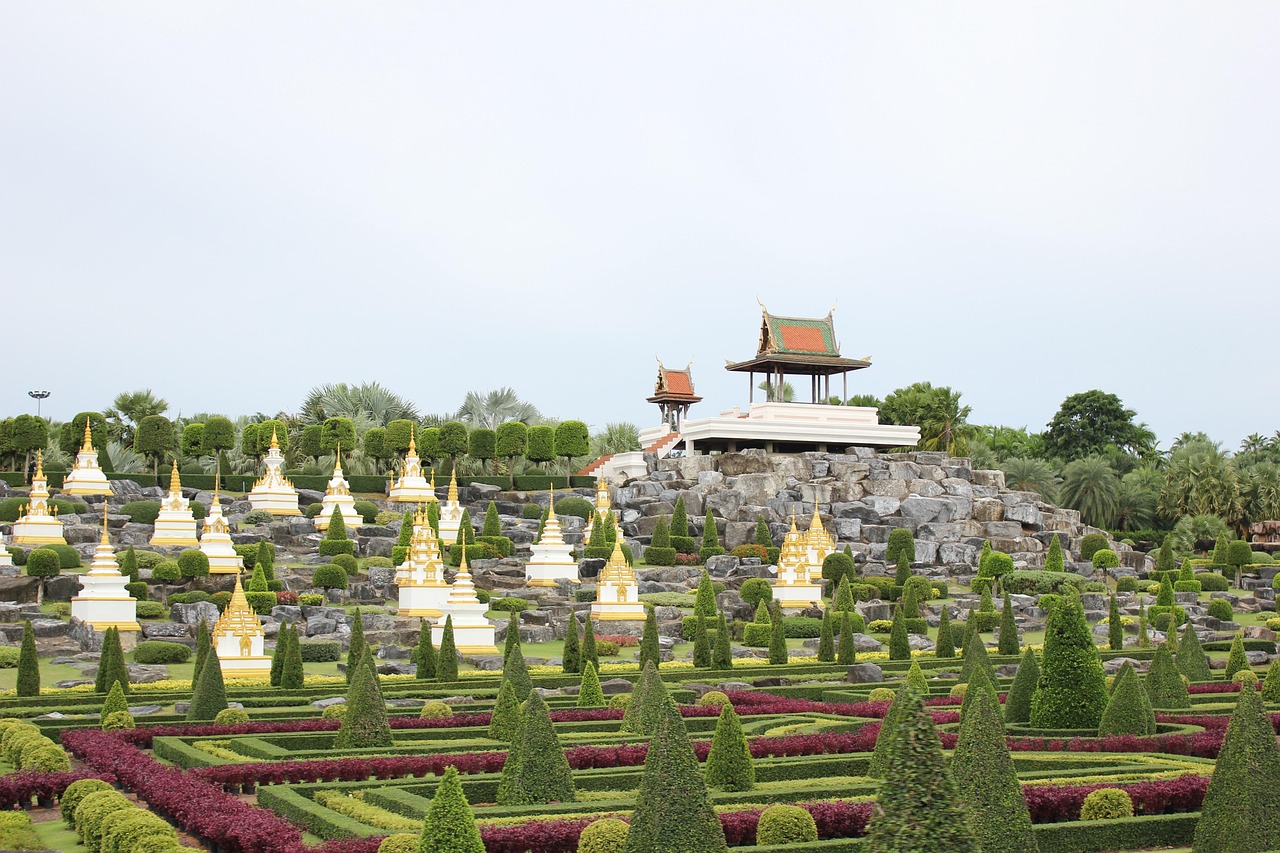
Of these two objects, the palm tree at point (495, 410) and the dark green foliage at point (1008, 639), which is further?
the palm tree at point (495, 410)

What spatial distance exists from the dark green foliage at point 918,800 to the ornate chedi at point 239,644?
27.7 meters

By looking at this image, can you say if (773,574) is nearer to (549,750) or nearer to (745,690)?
(745,690)

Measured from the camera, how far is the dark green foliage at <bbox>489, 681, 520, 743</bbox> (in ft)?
81.1

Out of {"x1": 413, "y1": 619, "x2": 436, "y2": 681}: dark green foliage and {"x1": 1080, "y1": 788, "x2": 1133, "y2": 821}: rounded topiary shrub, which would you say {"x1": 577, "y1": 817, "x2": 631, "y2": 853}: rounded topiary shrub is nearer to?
{"x1": 1080, "y1": 788, "x2": 1133, "y2": 821}: rounded topiary shrub

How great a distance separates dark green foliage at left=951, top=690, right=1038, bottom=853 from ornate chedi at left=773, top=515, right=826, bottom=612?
118 feet

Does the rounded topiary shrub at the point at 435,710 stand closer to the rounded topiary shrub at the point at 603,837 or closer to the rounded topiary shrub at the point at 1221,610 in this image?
the rounded topiary shrub at the point at 603,837

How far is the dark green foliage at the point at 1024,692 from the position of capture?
26.4 meters

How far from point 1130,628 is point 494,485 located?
37.1 m

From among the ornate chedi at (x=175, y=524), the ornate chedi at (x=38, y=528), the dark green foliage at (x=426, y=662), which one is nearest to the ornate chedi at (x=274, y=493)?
the ornate chedi at (x=175, y=524)

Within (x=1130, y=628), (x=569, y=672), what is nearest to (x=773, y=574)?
(x=1130, y=628)

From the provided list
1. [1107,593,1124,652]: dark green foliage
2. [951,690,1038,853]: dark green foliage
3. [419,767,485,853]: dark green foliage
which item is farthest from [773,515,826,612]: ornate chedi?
[419,767,485,853]: dark green foliage

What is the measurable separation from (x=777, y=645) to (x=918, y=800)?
90.1 feet

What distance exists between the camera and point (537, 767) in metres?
18.9

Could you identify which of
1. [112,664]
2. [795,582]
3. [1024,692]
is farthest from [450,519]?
[1024,692]
